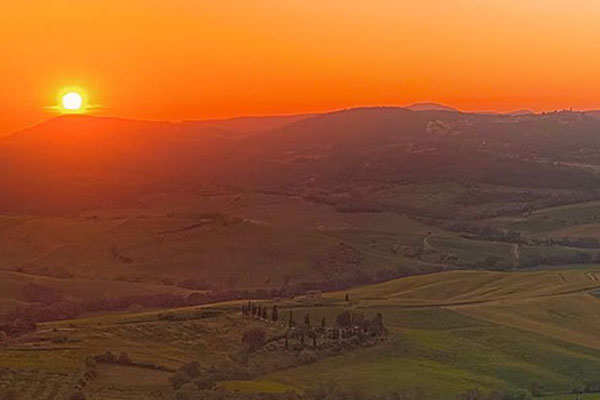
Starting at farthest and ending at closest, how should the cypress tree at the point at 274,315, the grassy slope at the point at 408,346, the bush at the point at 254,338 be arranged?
the cypress tree at the point at 274,315, the bush at the point at 254,338, the grassy slope at the point at 408,346

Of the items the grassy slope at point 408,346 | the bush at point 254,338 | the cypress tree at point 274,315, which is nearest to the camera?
the grassy slope at point 408,346

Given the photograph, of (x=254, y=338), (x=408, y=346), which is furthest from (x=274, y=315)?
(x=408, y=346)

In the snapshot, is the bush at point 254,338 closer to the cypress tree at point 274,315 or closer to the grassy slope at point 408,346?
the grassy slope at point 408,346

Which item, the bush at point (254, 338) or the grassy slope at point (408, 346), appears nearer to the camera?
the grassy slope at point (408, 346)

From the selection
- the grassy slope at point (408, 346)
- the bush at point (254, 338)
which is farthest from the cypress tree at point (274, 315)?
the bush at point (254, 338)

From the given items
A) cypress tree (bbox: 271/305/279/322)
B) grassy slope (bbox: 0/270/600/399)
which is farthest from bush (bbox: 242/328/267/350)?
cypress tree (bbox: 271/305/279/322)

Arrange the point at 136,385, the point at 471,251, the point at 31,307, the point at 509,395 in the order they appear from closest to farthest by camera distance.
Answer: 1. the point at 136,385
2. the point at 509,395
3. the point at 31,307
4. the point at 471,251

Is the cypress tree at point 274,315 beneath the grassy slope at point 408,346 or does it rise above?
above

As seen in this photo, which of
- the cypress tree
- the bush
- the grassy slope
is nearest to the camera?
the grassy slope

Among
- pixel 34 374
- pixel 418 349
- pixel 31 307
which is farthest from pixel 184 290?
pixel 34 374

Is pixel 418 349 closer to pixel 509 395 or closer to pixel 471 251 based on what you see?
pixel 509 395

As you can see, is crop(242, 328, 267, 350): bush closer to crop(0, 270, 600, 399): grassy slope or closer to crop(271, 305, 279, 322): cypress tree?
crop(0, 270, 600, 399): grassy slope
